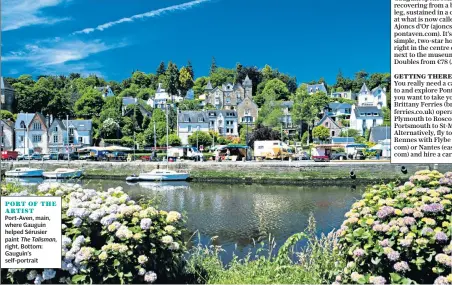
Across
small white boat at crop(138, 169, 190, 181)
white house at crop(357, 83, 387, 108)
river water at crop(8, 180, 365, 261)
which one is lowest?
river water at crop(8, 180, 365, 261)

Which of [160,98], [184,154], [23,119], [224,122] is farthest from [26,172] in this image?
[160,98]

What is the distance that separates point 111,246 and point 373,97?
73.3 meters

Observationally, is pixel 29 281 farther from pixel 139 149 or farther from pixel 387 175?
pixel 139 149

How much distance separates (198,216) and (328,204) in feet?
22.2

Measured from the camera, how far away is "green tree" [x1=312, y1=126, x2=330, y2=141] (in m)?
53.2

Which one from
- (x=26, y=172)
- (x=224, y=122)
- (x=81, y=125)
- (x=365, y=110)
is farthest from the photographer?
(x=224, y=122)

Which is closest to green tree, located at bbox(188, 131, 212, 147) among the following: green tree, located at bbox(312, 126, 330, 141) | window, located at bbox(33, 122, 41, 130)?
green tree, located at bbox(312, 126, 330, 141)

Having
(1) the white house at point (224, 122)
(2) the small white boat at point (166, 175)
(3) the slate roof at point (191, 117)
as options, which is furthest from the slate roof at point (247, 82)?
(2) the small white boat at point (166, 175)

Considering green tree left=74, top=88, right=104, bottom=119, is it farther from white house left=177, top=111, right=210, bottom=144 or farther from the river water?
the river water

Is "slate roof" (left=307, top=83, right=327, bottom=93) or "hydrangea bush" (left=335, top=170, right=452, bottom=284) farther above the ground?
"slate roof" (left=307, top=83, right=327, bottom=93)

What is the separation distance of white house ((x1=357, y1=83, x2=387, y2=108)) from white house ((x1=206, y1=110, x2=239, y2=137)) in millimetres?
25295

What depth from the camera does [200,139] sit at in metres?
51.7

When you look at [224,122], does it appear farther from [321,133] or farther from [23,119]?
[23,119]

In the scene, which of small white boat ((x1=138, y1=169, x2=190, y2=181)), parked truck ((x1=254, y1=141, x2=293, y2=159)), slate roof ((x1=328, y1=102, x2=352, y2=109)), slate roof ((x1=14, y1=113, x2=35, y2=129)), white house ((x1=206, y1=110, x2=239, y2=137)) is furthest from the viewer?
slate roof ((x1=328, y1=102, x2=352, y2=109))
